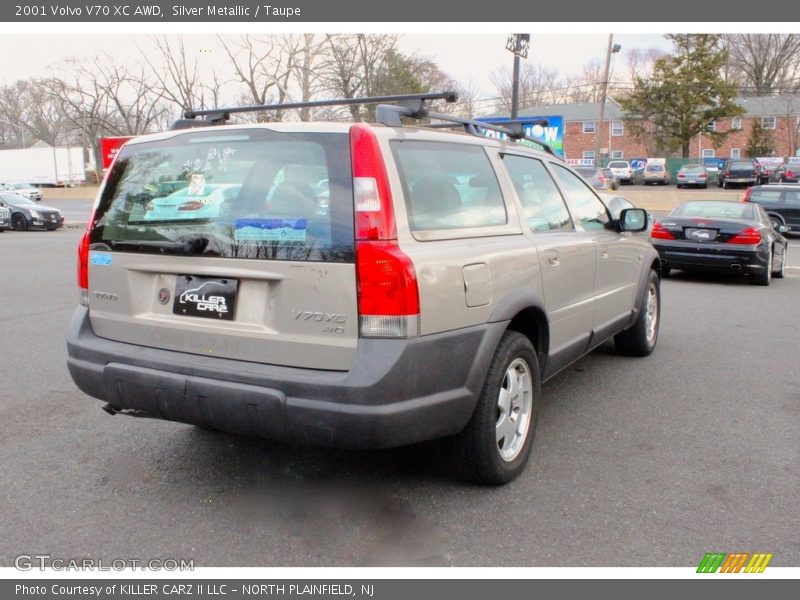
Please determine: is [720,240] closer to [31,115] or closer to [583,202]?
[583,202]

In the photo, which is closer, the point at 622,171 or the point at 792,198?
the point at 792,198

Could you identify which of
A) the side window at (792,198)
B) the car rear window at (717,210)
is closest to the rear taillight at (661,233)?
the car rear window at (717,210)

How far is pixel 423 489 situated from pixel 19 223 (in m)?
23.2

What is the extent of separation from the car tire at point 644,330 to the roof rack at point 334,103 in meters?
3.09

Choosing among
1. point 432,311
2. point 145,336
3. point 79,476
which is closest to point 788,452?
point 432,311

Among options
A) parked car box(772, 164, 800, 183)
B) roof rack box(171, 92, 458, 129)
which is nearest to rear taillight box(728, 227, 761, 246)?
roof rack box(171, 92, 458, 129)

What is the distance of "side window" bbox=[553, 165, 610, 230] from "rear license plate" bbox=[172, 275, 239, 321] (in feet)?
8.26

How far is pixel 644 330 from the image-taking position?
6.05 meters

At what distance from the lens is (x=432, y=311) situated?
2986 mm

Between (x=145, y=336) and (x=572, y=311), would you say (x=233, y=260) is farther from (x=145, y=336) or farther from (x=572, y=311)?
(x=572, y=311)

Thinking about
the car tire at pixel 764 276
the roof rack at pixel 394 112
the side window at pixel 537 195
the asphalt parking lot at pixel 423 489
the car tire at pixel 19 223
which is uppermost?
the roof rack at pixel 394 112

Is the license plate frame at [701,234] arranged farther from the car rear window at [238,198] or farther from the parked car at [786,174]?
the parked car at [786,174]

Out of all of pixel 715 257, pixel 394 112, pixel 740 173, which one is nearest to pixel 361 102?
pixel 394 112

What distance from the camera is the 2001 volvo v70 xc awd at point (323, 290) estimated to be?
291 centimetres
